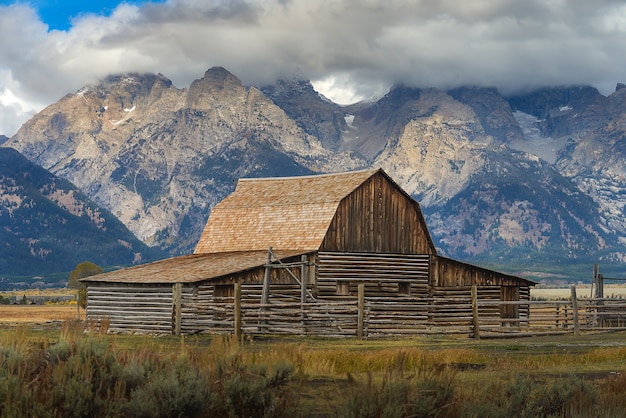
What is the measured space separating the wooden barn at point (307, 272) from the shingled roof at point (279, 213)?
7 centimetres

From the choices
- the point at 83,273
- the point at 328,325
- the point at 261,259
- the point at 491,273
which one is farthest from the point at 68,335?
the point at 83,273

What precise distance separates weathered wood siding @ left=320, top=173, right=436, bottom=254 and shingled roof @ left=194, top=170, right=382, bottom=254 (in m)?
0.48

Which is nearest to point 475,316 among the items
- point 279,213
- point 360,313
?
point 360,313

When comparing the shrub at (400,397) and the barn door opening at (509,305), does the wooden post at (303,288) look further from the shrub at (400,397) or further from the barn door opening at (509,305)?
the shrub at (400,397)

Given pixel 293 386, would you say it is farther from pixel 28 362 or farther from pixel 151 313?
pixel 151 313

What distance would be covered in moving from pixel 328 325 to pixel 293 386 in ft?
68.5

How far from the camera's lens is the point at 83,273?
87.5m

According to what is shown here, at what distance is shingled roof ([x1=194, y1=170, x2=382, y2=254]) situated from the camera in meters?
44.0

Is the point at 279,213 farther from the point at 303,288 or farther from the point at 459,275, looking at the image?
the point at 303,288

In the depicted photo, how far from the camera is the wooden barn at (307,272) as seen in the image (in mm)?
36562

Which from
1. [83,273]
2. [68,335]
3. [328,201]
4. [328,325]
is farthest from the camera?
[83,273]

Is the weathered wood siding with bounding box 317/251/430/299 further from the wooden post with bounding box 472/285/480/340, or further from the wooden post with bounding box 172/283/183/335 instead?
the wooden post with bounding box 472/285/480/340

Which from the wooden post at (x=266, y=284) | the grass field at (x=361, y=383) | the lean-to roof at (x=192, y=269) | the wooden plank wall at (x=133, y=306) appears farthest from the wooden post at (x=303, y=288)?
the grass field at (x=361, y=383)

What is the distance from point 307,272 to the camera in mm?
42312
